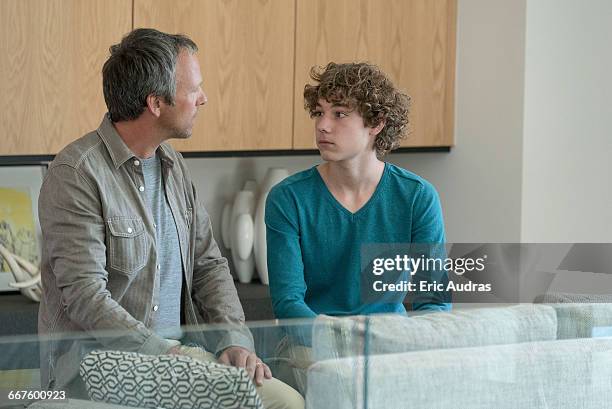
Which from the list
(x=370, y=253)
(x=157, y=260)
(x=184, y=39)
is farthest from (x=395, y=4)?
(x=370, y=253)

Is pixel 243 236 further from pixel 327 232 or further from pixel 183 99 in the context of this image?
pixel 183 99

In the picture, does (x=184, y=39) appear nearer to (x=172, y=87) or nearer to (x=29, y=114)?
(x=172, y=87)

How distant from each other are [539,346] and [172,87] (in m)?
1.03

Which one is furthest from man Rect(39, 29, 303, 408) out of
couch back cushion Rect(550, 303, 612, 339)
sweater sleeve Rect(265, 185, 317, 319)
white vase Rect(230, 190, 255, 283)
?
white vase Rect(230, 190, 255, 283)

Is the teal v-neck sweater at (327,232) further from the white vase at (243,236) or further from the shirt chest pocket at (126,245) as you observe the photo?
the white vase at (243,236)

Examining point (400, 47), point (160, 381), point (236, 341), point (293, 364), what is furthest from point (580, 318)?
point (400, 47)

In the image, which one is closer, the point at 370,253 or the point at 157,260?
the point at 370,253

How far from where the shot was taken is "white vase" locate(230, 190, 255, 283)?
4.12 m

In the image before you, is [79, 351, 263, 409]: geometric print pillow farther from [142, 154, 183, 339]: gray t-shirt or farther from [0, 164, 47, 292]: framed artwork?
[0, 164, 47, 292]: framed artwork

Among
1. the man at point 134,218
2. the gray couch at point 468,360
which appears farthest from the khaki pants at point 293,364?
the man at point 134,218

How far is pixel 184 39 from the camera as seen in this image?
2.42 metres

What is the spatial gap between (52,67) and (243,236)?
3.36 ft

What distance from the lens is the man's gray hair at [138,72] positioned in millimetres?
2352

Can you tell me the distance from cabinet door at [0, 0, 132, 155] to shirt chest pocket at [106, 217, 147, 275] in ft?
4.41
